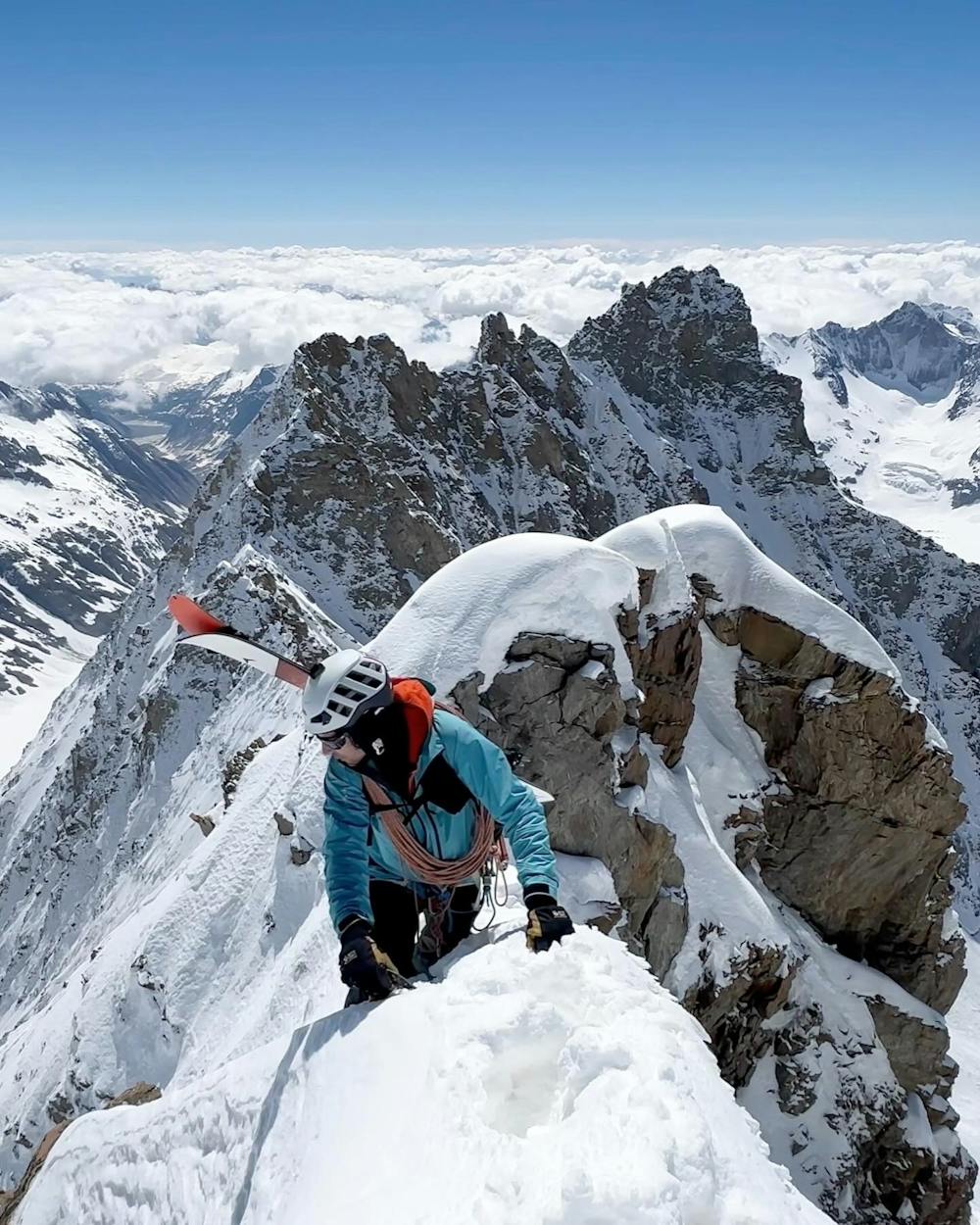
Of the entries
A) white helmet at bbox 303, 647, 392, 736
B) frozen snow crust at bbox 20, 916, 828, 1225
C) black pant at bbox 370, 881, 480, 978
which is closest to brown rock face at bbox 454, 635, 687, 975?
black pant at bbox 370, 881, 480, 978

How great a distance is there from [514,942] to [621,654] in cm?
1258

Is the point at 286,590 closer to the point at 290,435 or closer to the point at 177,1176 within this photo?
the point at 290,435

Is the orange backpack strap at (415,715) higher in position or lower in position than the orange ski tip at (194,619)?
lower

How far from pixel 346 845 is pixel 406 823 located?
56 cm

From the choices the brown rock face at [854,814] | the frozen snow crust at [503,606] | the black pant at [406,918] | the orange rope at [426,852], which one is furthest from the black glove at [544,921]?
the brown rock face at [854,814]

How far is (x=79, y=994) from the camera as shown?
23.4 metres

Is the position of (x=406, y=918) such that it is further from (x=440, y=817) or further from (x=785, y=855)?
(x=785, y=855)

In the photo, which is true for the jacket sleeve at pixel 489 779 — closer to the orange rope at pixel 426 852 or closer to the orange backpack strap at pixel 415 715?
the orange backpack strap at pixel 415 715

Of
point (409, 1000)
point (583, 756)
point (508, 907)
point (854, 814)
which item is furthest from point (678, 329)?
point (409, 1000)

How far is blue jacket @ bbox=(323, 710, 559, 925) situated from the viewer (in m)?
6.39

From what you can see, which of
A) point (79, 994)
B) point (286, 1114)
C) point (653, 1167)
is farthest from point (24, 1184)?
point (79, 994)

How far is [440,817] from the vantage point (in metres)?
7.00

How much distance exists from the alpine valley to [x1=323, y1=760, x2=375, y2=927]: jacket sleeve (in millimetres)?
777

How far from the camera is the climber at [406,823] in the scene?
245 inches
